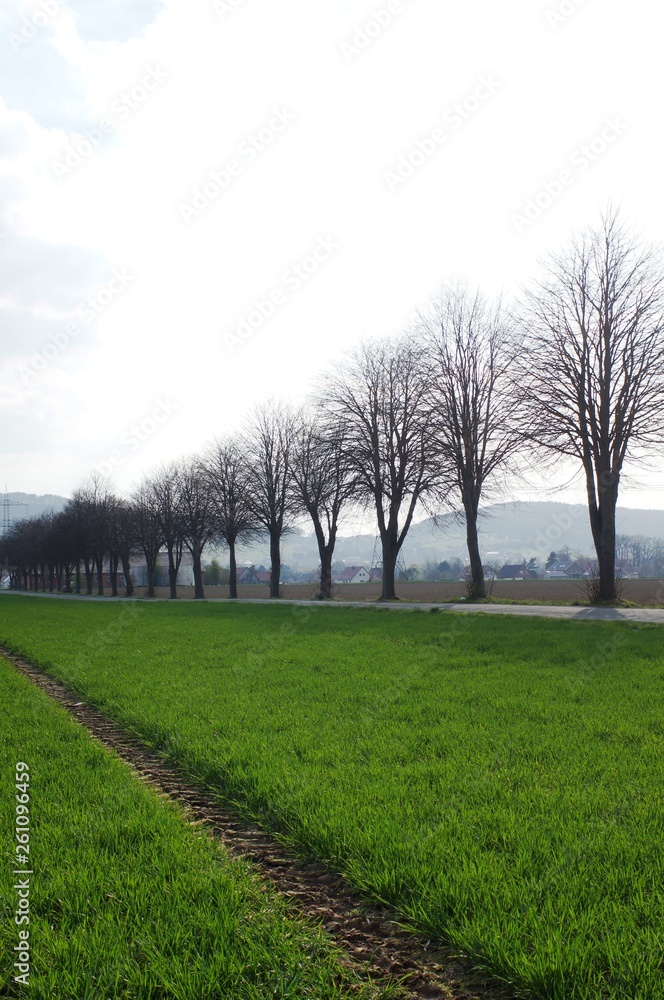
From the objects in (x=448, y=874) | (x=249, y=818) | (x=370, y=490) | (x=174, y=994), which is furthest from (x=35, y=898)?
(x=370, y=490)

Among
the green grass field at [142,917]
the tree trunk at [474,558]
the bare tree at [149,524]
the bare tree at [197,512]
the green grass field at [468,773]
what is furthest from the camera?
the bare tree at [149,524]

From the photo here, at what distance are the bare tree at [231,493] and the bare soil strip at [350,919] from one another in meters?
45.5

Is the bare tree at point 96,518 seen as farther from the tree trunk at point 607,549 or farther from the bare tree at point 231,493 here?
the tree trunk at point 607,549

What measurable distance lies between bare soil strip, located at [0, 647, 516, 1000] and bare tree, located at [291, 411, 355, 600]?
31503 mm

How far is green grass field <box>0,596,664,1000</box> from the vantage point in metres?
3.34

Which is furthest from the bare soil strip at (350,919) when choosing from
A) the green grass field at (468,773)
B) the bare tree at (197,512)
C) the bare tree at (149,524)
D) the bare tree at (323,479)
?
the bare tree at (149,524)

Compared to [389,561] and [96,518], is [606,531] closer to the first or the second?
[389,561]

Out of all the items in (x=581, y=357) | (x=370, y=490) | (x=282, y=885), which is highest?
(x=581, y=357)

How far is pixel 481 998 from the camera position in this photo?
9.77ft

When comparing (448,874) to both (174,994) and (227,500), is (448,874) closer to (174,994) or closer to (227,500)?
(174,994)

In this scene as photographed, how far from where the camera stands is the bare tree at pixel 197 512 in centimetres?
5525

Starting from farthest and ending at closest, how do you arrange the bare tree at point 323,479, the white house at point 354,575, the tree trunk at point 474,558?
the white house at point 354,575 < the bare tree at point 323,479 < the tree trunk at point 474,558

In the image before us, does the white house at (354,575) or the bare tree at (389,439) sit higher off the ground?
the bare tree at (389,439)

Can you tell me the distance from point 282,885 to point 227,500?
161 ft
